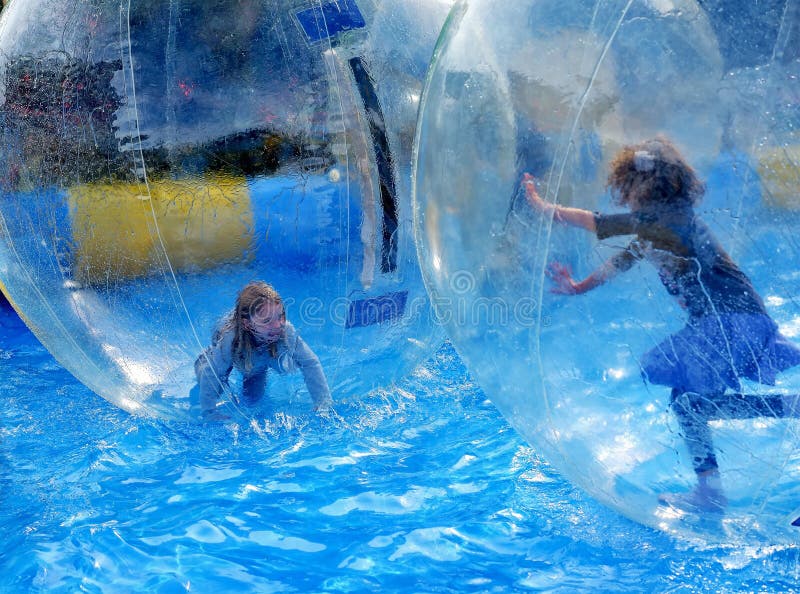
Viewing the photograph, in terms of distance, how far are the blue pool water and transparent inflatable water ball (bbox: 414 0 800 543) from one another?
0.36 m

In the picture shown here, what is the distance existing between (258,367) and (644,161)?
6.42ft

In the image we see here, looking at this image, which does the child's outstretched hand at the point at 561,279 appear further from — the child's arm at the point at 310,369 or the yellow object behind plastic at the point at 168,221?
the child's arm at the point at 310,369

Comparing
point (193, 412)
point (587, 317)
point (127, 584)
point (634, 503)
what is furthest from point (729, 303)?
point (193, 412)

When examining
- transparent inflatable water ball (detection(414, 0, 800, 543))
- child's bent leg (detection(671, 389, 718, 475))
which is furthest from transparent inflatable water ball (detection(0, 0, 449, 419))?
child's bent leg (detection(671, 389, 718, 475))

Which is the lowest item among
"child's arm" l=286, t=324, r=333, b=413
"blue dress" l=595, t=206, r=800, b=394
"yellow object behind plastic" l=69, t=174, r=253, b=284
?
"blue dress" l=595, t=206, r=800, b=394

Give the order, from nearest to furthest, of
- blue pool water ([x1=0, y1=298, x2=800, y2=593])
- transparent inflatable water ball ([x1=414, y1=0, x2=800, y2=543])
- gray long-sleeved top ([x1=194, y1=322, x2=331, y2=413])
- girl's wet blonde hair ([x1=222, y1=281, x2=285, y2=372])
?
transparent inflatable water ball ([x1=414, y1=0, x2=800, y2=543]) < blue pool water ([x1=0, y1=298, x2=800, y2=593]) < girl's wet blonde hair ([x1=222, y1=281, x2=285, y2=372]) < gray long-sleeved top ([x1=194, y1=322, x2=331, y2=413])

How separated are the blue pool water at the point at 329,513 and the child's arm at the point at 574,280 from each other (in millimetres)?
1059

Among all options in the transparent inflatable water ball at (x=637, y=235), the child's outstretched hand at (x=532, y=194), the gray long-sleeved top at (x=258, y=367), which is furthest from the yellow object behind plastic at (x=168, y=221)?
the child's outstretched hand at (x=532, y=194)

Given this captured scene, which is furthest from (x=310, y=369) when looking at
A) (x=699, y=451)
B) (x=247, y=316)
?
(x=699, y=451)

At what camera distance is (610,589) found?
2.82 m

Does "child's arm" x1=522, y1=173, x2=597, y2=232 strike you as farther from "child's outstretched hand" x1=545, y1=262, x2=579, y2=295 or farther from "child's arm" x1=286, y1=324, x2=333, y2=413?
"child's arm" x1=286, y1=324, x2=333, y2=413

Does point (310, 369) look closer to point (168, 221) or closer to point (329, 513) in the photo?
point (329, 513)

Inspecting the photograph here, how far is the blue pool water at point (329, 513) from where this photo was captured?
9.71 ft

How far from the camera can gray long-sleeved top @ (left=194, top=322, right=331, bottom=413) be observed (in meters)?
3.54
